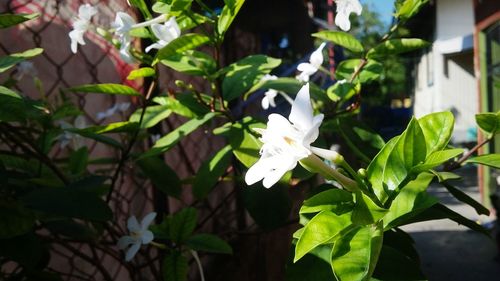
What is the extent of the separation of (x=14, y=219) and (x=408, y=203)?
1.59 ft

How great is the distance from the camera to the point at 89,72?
1199mm

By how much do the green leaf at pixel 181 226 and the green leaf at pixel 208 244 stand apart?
1 centimetres

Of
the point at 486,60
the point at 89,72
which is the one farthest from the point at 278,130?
the point at 486,60

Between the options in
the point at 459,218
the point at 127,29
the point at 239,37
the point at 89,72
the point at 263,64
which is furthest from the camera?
the point at 239,37

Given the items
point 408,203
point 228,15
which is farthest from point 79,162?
point 408,203

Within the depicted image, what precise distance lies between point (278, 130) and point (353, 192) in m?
0.10

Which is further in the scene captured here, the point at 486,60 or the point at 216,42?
the point at 486,60

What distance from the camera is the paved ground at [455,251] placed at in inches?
70.0

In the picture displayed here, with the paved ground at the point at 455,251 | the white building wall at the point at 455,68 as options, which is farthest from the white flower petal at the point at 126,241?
the white building wall at the point at 455,68

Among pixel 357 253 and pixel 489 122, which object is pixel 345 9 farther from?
pixel 357 253

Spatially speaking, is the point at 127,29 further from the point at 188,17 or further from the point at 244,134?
the point at 244,134

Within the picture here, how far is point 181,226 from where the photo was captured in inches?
28.0

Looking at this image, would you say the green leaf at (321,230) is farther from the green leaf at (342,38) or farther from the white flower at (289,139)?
the green leaf at (342,38)

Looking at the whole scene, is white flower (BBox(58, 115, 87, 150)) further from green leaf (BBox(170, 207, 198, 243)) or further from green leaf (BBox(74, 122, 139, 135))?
green leaf (BBox(170, 207, 198, 243))
